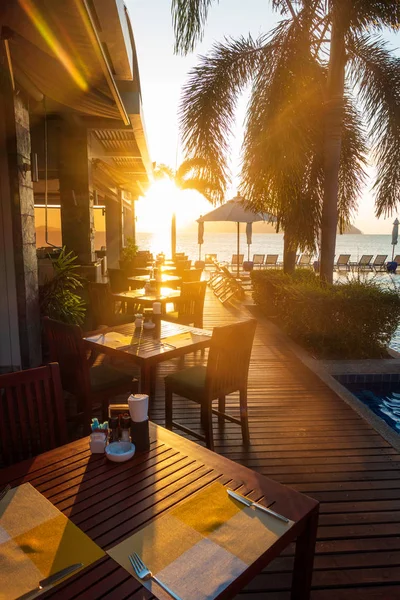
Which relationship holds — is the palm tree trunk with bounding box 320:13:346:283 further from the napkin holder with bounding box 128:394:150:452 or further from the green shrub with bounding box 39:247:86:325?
the napkin holder with bounding box 128:394:150:452

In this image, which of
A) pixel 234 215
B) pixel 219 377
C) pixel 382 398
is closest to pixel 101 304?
pixel 219 377

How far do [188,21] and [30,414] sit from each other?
5.05m

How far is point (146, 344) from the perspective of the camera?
3395mm

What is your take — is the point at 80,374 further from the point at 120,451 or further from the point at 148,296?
the point at 148,296

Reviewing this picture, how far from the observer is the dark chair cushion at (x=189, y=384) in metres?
3.05

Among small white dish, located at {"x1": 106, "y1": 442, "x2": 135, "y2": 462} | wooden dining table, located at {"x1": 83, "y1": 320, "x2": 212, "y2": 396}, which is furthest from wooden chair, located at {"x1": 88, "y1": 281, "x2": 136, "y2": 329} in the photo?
small white dish, located at {"x1": 106, "y1": 442, "x2": 135, "y2": 462}

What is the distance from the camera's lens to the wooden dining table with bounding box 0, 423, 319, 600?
1045mm

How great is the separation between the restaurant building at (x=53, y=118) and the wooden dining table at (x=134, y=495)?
2048 mm

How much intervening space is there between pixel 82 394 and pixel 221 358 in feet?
3.26

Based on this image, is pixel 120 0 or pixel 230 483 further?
pixel 120 0

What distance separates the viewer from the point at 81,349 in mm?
2787

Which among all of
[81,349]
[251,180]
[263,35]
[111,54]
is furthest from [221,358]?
[263,35]

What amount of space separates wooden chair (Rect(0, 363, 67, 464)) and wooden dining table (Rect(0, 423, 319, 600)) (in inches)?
12.8

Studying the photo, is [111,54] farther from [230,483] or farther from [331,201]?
[331,201]
